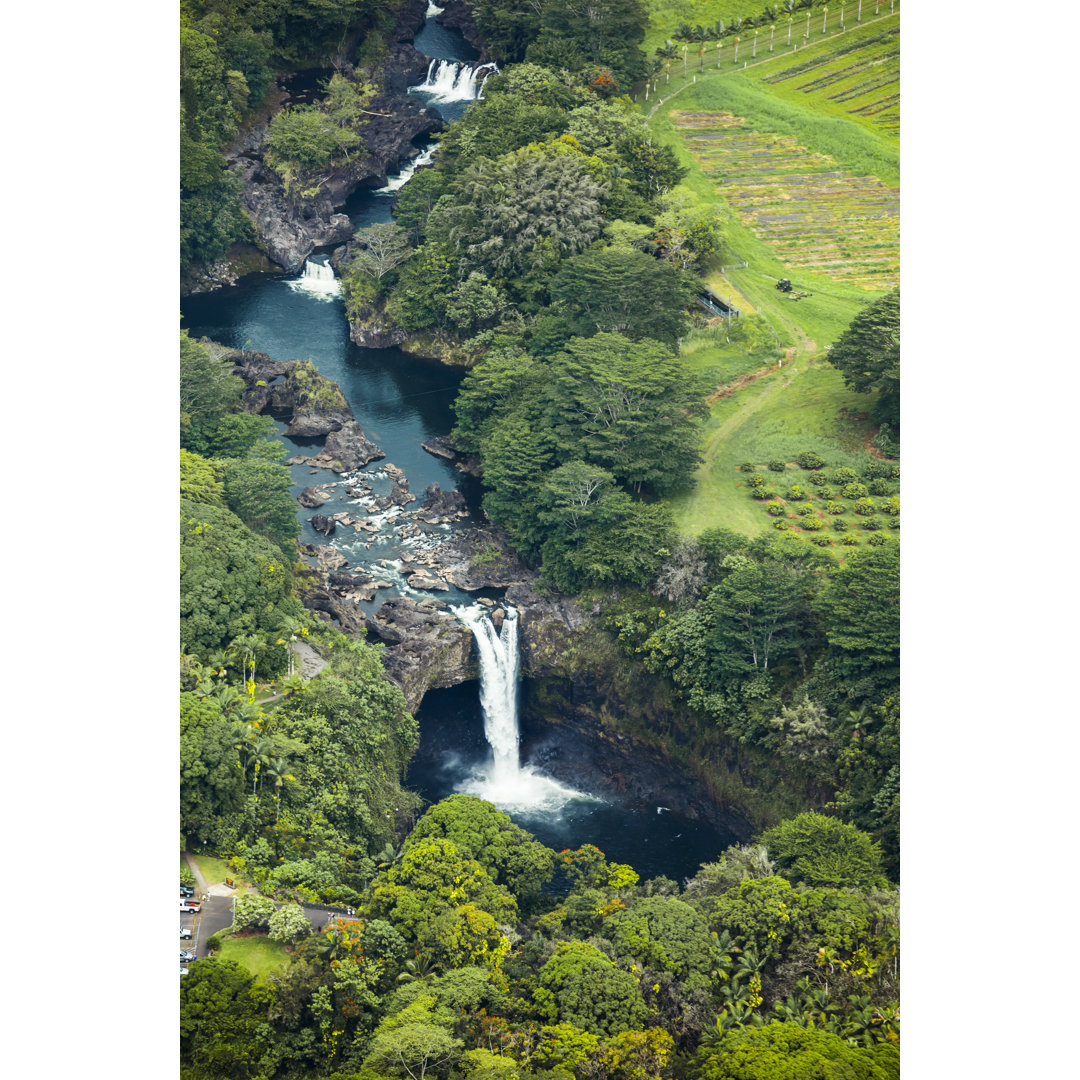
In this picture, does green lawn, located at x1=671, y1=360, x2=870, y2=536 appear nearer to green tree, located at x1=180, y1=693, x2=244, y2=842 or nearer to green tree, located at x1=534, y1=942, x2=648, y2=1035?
green tree, located at x1=180, y1=693, x2=244, y2=842

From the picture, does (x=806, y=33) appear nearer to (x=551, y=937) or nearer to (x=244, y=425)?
(x=244, y=425)

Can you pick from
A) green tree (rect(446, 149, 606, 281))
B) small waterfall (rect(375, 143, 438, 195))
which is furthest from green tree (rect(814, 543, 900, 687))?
small waterfall (rect(375, 143, 438, 195))

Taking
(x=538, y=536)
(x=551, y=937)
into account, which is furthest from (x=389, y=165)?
(x=551, y=937)

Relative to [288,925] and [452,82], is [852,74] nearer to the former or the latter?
[452,82]

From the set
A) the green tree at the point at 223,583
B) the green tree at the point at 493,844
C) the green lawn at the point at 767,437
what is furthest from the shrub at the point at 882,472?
the green tree at the point at 223,583

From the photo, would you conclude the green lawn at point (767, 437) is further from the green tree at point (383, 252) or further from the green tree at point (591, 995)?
the green tree at point (591, 995)

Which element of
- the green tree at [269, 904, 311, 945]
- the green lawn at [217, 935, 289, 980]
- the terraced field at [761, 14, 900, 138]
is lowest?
the green lawn at [217, 935, 289, 980]
